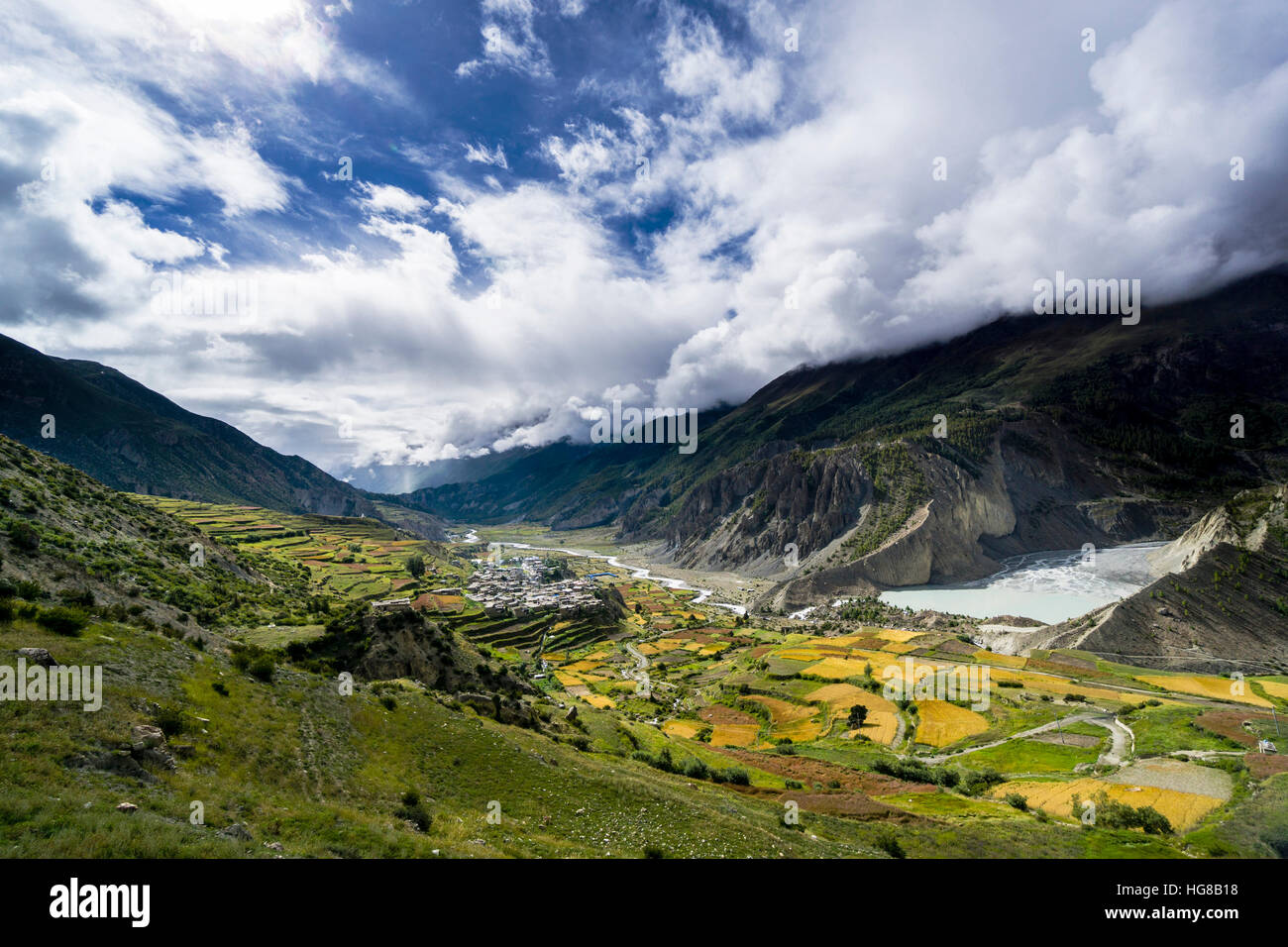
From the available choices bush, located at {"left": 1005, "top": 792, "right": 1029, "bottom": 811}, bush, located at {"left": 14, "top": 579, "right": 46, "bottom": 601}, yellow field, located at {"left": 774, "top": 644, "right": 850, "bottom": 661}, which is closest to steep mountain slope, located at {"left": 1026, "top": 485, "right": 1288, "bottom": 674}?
yellow field, located at {"left": 774, "top": 644, "right": 850, "bottom": 661}

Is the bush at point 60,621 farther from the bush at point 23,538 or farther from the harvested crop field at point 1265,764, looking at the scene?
the harvested crop field at point 1265,764

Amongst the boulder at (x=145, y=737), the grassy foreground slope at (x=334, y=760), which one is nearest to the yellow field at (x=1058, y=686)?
the grassy foreground slope at (x=334, y=760)

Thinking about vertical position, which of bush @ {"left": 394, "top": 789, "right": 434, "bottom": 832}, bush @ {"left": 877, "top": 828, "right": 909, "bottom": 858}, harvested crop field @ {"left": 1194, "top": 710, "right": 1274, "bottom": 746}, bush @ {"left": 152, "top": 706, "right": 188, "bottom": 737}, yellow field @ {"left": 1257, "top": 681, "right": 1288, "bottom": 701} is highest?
bush @ {"left": 152, "top": 706, "right": 188, "bottom": 737}

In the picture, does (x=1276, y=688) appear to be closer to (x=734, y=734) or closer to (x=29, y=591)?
(x=734, y=734)

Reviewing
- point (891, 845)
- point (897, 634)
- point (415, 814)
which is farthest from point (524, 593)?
point (415, 814)

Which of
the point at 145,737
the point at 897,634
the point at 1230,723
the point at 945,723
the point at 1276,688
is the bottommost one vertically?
the point at 897,634

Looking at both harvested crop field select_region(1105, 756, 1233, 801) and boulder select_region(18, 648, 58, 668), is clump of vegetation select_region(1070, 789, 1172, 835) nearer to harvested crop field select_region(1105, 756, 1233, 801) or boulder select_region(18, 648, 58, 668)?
harvested crop field select_region(1105, 756, 1233, 801)
